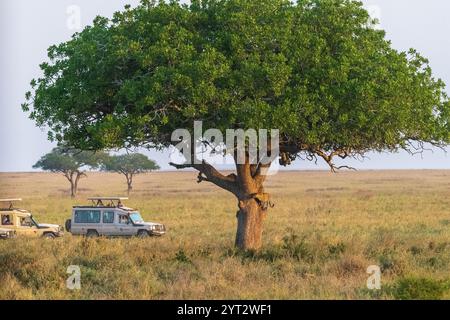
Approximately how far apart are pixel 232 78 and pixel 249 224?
6.74m

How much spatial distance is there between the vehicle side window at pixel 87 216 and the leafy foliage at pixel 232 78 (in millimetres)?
14206

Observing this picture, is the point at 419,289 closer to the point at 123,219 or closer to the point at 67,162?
the point at 123,219

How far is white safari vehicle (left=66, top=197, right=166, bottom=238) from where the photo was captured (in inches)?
1581

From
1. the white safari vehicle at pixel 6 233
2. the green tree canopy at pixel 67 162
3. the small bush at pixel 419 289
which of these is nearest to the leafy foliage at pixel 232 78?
the small bush at pixel 419 289

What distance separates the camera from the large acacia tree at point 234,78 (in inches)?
945

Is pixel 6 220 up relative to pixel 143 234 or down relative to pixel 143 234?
up

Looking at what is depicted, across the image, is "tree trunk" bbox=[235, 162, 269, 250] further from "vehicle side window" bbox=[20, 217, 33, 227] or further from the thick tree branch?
"vehicle side window" bbox=[20, 217, 33, 227]

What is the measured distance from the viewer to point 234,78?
2419 cm

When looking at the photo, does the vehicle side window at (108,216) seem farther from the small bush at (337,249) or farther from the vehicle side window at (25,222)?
the small bush at (337,249)

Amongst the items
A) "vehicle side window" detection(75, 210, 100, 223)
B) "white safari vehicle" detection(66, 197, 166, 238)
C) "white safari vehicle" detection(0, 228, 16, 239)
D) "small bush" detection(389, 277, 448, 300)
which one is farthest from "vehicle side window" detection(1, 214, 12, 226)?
"small bush" detection(389, 277, 448, 300)

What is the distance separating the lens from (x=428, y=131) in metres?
27.7

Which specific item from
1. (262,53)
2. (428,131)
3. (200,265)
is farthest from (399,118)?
(200,265)

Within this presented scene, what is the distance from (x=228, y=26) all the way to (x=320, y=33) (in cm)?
287

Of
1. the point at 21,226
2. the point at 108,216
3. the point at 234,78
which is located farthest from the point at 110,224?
the point at 234,78
